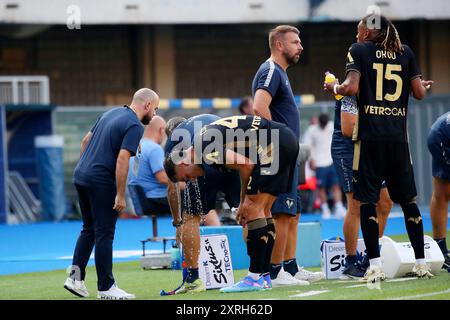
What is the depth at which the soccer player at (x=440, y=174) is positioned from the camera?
11047 millimetres

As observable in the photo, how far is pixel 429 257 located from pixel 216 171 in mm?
2023

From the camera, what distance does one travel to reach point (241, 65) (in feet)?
112

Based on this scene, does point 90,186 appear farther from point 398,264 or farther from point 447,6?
point 447,6

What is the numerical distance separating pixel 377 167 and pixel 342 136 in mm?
1024

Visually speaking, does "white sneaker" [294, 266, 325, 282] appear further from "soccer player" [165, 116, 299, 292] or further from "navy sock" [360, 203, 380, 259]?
"soccer player" [165, 116, 299, 292]

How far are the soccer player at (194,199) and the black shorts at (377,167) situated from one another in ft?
3.56

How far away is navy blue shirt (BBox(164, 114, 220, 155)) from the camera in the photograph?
10.4 metres

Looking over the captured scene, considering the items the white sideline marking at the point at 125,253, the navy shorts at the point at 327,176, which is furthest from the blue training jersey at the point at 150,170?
the navy shorts at the point at 327,176

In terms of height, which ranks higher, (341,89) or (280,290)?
(341,89)

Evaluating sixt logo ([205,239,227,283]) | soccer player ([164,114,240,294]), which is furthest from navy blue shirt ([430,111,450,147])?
sixt logo ([205,239,227,283])

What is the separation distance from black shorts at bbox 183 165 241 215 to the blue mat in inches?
148

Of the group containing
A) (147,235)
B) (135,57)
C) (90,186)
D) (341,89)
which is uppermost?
(135,57)
